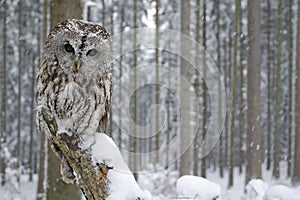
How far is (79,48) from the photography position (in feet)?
10.9

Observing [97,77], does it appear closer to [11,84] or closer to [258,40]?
[258,40]

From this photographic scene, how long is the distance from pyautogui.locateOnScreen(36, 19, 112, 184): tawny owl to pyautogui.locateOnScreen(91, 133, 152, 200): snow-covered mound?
24 cm

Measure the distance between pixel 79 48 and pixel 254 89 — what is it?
322 inches

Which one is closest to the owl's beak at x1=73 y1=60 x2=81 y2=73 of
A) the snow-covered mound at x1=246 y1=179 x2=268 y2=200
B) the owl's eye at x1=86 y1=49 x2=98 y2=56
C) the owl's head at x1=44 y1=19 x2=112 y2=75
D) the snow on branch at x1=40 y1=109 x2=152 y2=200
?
the owl's head at x1=44 y1=19 x2=112 y2=75

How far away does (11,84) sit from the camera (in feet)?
73.3

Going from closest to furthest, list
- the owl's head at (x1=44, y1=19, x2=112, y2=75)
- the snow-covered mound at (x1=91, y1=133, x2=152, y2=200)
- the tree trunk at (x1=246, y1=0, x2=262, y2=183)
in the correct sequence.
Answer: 1. the snow-covered mound at (x1=91, y1=133, x2=152, y2=200)
2. the owl's head at (x1=44, y1=19, x2=112, y2=75)
3. the tree trunk at (x1=246, y1=0, x2=262, y2=183)

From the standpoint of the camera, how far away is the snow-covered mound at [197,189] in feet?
11.3

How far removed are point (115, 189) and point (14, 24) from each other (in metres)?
18.6

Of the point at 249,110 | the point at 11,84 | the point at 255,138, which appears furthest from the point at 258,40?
the point at 11,84

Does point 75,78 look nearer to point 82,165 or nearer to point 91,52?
point 91,52

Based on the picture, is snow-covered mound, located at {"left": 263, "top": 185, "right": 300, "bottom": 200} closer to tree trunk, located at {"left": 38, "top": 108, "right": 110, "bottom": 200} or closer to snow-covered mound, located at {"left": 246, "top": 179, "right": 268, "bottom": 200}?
snow-covered mound, located at {"left": 246, "top": 179, "right": 268, "bottom": 200}

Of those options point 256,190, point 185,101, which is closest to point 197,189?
point 256,190

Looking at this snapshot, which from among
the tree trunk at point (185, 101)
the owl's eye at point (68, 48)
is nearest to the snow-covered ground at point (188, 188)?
the tree trunk at point (185, 101)

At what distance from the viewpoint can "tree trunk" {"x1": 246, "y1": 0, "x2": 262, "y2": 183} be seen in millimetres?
10953
